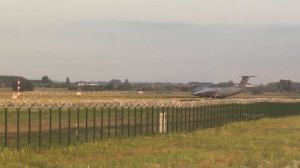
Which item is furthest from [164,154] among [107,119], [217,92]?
[217,92]

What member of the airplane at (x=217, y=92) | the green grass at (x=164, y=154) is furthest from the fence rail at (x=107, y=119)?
the airplane at (x=217, y=92)

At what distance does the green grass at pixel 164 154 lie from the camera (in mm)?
16016

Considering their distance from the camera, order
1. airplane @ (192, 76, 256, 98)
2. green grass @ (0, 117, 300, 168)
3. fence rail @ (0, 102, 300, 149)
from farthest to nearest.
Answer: airplane @ (192, 76, 256, 98) → fence rail @ (0, 102, 300, 149) → green grass @ (0, 117, 300, 168)

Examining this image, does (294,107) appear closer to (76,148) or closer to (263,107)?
(263,107)

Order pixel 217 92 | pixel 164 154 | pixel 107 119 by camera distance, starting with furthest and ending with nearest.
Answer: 1. pixel 217 92
2. pixel 107 119
3. pixel 164 154

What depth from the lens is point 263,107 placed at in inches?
2172

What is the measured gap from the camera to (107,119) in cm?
3662

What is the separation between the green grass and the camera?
16016mm

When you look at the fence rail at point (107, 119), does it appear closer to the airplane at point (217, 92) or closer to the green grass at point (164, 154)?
the green grass at point (164, 154)

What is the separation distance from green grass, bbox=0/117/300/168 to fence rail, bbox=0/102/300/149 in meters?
1.40

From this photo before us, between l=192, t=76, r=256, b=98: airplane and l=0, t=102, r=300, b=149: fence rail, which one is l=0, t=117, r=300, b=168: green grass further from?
l=192, t=76, r=256, b=98: airplane

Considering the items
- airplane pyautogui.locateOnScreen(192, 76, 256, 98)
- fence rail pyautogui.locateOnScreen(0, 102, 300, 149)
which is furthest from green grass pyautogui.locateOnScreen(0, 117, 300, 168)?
airplane pyautogui.locateOnScreen(192, 76, 256, 98)

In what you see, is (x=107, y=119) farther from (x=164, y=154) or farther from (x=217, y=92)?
(x=217, y=92)

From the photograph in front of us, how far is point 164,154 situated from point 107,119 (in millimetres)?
18572
